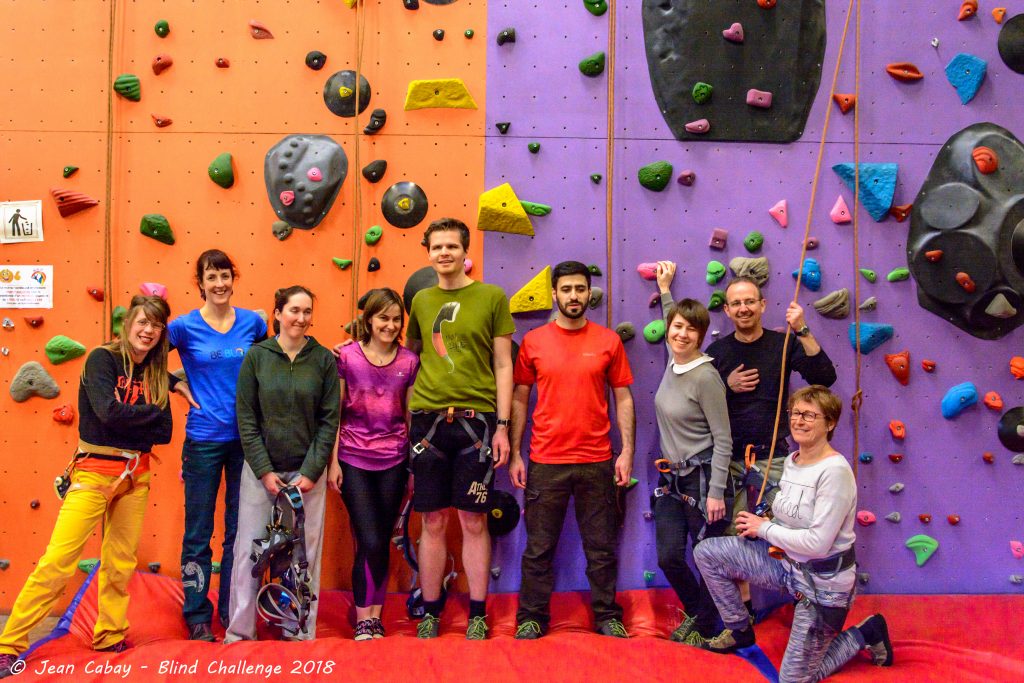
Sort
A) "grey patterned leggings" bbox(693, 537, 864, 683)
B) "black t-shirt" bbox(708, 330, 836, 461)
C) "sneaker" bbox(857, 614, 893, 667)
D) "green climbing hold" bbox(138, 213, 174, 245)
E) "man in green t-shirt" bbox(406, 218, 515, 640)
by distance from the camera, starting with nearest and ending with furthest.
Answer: "grey patterned leggings" bbox(693, 537, 864, 683), "sneaker" bbox(857, 614, 893, 667), "man in green t-shirt" bbox(406, 218, 515, 640), "black t-shirt" bbox(708, 330, 836, 461), "green climbing hold" bbox(138, 213, 174, 245)

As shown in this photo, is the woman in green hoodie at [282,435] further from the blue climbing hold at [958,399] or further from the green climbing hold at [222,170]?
the blue climbing hold at [958,399]

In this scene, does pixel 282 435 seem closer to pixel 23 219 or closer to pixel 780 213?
pixel 23 219

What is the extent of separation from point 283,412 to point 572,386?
3.42 feet

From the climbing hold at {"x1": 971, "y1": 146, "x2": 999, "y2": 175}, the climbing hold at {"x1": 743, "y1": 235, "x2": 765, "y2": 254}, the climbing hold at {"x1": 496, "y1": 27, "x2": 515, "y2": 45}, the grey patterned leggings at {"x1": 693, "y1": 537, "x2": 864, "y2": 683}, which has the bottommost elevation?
the grey patterned leggings at {"x1": 693, "y1": 537, "x2": 864, "y2": 683}

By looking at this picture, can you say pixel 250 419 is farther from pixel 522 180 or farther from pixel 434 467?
pixel 522 180

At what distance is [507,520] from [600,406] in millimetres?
685

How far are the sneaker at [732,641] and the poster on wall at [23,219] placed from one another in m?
3.20

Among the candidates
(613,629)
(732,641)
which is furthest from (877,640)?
(613,629)

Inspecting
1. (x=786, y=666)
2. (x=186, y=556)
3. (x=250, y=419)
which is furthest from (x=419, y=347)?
(x=786, y=666)

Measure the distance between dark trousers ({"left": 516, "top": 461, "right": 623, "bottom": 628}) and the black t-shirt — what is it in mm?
537

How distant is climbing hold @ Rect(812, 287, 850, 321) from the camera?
2898mm

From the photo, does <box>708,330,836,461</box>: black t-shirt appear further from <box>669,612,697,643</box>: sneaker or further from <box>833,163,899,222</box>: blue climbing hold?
<box>833,163,899,222</box>: blue climbing hold

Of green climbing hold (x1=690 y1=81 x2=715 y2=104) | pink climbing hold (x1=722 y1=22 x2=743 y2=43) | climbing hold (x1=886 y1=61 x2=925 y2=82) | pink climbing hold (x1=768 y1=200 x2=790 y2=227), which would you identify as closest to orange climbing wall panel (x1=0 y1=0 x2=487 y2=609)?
green climbing hold (x1=690 y1=81 x2=715 y2=104)

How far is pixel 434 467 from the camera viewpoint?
2441 mm
